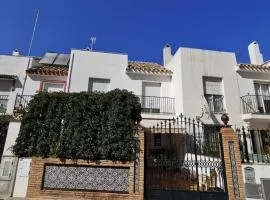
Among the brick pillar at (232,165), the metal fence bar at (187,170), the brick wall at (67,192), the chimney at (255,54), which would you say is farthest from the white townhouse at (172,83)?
the brick wall at (67,192)

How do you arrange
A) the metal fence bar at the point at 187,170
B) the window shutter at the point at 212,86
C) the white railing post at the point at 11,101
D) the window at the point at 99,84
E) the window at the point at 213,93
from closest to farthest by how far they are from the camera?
the metal fence bar at the point at 187,170
the window at the point at 213,93
the white railing post at the point at 11,101
the window shutter at the point at 212,86
the window at the point at 99,84

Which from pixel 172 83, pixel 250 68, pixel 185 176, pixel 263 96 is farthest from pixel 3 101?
pixel 263 96

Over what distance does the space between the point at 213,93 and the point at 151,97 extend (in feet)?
15.9

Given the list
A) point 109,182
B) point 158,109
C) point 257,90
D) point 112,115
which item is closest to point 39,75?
point 158,109

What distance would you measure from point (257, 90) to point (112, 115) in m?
14.4

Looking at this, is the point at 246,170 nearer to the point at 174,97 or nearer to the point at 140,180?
the point at 140,180

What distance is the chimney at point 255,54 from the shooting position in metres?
23.5

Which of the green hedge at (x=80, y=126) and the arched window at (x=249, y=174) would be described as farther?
the green hedge at (x=80, y=126)

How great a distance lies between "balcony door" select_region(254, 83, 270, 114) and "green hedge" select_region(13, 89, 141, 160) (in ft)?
40.1

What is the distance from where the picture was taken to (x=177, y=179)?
1134 centimetres

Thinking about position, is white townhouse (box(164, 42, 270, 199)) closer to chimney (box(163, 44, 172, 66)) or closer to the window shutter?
the window shutter

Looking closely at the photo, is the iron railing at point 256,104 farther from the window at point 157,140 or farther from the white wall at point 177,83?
the window at point 157,140

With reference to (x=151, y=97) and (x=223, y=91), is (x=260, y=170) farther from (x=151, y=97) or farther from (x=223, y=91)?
(x=151, y=97)

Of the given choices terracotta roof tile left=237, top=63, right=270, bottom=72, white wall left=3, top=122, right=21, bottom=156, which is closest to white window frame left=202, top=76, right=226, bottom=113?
terracotta roof tile left=237, top=63, right=270, bottom=72
